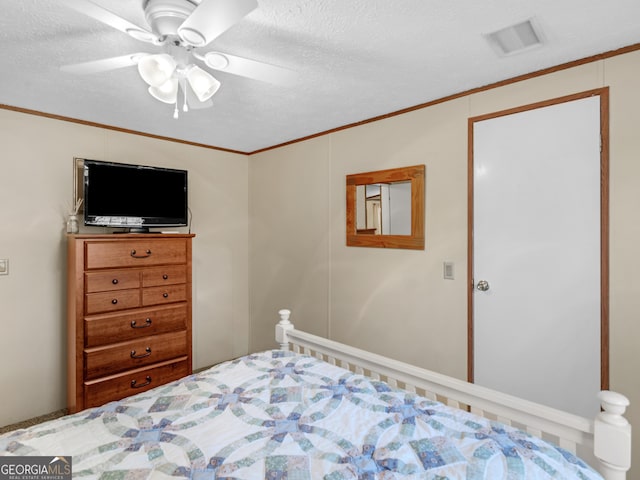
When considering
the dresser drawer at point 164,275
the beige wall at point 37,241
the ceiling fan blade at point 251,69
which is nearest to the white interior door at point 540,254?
the ceiling fan blade at point 251,69

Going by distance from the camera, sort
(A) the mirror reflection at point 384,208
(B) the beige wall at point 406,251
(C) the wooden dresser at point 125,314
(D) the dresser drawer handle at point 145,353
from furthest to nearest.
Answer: (D) the dresser drawer handle at point 145,353 → (A) the mirror reflection at point 384,208 → (C) the wooden dresser at point 125,314 → (B) the beige wall at point 406,251

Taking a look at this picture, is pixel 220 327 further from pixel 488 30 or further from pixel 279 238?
pixel 488 30

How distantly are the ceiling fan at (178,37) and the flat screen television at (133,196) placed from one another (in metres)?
1.22

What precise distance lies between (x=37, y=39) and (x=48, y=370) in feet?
7.83

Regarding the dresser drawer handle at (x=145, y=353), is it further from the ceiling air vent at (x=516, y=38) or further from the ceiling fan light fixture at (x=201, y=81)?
the ceiling air vent at (x=516, y=38)

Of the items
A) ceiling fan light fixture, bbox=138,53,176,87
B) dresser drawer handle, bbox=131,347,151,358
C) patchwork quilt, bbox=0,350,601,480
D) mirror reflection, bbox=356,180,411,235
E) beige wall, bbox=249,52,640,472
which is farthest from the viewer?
dresser drawer handle, bbox=131,347,151,358

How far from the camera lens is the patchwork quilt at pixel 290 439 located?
107 centimetres

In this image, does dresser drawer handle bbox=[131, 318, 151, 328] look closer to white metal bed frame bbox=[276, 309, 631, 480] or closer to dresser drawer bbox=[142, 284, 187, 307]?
→ dresser drawer bbox=[142, 284, 187, 307]

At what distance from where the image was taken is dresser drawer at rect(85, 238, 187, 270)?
257 centimetres

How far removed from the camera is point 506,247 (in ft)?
6.97

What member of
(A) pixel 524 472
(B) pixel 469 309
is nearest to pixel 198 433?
(A) pixel 524 472

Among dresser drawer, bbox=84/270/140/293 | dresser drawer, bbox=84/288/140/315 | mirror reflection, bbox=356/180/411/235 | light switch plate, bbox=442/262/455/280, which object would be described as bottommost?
dresser drawer, bbox=84/288/140/315

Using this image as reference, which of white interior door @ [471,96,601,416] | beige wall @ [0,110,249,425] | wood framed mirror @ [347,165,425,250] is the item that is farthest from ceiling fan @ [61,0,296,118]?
white interior door @ [471,96,601,416]

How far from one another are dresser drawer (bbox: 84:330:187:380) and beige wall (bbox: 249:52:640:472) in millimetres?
1046
